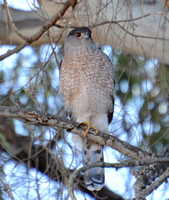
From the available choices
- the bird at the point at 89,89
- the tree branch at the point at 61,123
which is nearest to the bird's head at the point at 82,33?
the bird at the point at 89,89

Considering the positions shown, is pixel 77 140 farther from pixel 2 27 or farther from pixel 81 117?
pixel 2 27

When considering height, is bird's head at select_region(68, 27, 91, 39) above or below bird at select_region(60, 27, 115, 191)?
above

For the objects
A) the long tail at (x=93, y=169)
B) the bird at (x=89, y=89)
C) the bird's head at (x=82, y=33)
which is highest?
the bird's head at (x=82, y=33)

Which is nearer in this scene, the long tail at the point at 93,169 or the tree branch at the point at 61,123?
the tree branch at the point at 61,123

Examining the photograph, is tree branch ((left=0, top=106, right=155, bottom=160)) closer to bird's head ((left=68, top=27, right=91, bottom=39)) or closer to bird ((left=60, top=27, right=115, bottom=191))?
bird ((left=60, top=27, right=115, bottom=191))

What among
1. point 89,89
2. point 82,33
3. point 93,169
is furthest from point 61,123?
point 82,33

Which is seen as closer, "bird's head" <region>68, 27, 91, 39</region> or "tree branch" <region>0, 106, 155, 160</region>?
"tree branch" <region>0, 106, 155, 160</region>

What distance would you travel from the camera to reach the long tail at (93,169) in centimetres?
375

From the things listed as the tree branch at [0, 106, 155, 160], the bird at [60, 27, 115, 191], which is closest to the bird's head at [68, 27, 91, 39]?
the bird at [60, 27, 115, 191]

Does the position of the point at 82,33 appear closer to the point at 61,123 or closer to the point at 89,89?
the point at 89,89

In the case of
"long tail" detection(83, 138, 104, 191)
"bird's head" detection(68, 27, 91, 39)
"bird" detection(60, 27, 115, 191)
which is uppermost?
"bird's head" detection(68, 27, 91, 39)

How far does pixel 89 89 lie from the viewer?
3.80 metres

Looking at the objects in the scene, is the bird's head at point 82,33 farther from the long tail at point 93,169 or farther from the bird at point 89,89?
the long tail at point 93,169

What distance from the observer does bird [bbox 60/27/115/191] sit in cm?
380
